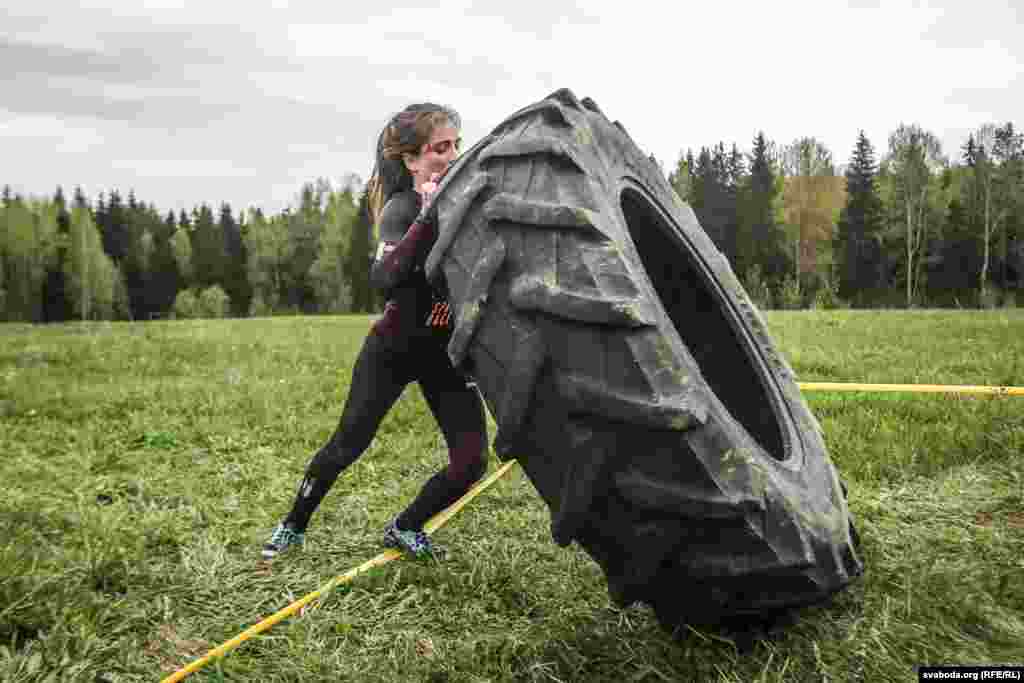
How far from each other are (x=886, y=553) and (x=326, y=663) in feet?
7.15

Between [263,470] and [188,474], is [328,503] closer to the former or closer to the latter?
[263,470]

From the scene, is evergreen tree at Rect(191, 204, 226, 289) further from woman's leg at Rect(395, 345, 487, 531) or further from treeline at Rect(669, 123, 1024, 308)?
woman's leg at Rect(395, 345, 487, 531)

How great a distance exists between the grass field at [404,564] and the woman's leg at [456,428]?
13.0 inches

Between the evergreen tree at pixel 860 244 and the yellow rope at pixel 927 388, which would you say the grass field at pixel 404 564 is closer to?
the yellow rope at pixel 927 388

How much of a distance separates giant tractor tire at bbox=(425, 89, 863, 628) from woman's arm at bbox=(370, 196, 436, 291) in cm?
46

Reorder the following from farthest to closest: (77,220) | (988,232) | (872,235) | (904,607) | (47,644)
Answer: (77,220) → (872,235) → (988,232) → (47,644) → (904,607)

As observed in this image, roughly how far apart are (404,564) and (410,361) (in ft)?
3.01

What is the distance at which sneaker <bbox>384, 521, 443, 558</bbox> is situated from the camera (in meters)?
3.39

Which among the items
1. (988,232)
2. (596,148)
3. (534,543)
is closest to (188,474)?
(534,543)

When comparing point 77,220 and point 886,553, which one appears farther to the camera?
point 77,220

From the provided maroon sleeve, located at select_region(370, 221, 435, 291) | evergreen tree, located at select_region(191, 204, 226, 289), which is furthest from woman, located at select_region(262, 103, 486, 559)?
evergreen tree, located at select_region(191, 204, 226, 289)

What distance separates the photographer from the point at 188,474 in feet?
15.9

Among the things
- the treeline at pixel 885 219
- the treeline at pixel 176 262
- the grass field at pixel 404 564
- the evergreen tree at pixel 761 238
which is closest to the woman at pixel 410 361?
the grass field at pixel 404 564

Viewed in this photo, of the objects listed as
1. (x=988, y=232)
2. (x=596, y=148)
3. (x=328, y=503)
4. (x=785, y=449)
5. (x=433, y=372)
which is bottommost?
(x=328, y=503)
